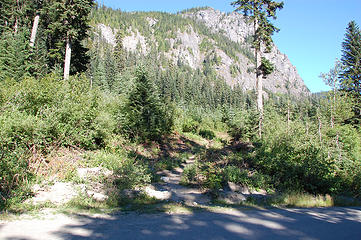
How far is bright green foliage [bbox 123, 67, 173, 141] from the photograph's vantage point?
15.2 meters

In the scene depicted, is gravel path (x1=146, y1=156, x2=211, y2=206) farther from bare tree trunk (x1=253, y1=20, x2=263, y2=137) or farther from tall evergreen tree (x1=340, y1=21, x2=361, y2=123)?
tall evergreen tree (x1=340, y1=21, x2=361, y2=123)

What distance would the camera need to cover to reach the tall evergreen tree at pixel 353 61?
3170 cm

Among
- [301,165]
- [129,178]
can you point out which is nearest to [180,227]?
[129,178]

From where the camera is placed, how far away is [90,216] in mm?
4590

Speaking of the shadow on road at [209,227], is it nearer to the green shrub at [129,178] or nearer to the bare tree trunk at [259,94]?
the green shrub at [129,178]

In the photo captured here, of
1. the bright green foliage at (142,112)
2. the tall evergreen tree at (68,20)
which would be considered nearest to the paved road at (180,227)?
the bright green foliage at (142,112)

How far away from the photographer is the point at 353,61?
113ft

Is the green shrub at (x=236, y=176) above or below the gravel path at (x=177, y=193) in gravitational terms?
above

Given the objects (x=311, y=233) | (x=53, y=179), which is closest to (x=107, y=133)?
(x=53, y=179)

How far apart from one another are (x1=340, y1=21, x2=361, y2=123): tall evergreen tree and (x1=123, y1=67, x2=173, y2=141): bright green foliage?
28811 mm

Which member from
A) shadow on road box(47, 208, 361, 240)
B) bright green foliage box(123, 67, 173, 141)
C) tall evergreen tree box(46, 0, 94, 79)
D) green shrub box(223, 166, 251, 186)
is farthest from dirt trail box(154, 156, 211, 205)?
tall evergreen tree box(46, 0, 94, 79)

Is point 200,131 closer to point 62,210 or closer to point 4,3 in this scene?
point 62,210

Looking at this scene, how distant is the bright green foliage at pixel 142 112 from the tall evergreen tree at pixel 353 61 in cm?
2881

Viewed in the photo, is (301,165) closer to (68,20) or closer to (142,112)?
(142,112)
